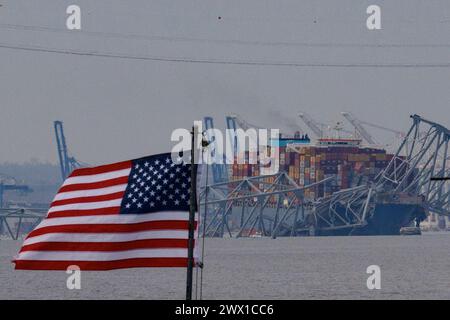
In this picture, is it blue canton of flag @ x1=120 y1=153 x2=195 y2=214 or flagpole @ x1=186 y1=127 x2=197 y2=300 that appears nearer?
flagpole @ x1=186 y1=127 x2=197 y2=300

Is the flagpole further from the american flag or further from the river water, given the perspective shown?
the river water

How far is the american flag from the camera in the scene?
931 inches

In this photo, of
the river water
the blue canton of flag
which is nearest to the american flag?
the blue canton of flag

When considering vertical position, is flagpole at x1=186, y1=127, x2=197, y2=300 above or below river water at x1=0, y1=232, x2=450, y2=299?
above

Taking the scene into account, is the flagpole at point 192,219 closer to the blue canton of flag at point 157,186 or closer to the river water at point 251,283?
the blue canton of flag at point 157,186

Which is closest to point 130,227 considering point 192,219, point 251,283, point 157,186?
point 157,186

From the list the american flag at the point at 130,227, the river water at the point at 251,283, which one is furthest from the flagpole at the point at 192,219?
the river water at the point at 251,283

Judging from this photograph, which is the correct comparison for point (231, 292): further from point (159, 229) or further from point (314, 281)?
point (159, 229)

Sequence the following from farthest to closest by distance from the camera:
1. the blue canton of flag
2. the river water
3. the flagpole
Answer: the river water < the blue canton of flag < the flagpole

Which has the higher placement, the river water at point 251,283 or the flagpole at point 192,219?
the flagpole at point 192,219

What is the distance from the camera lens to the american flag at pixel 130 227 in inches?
931
